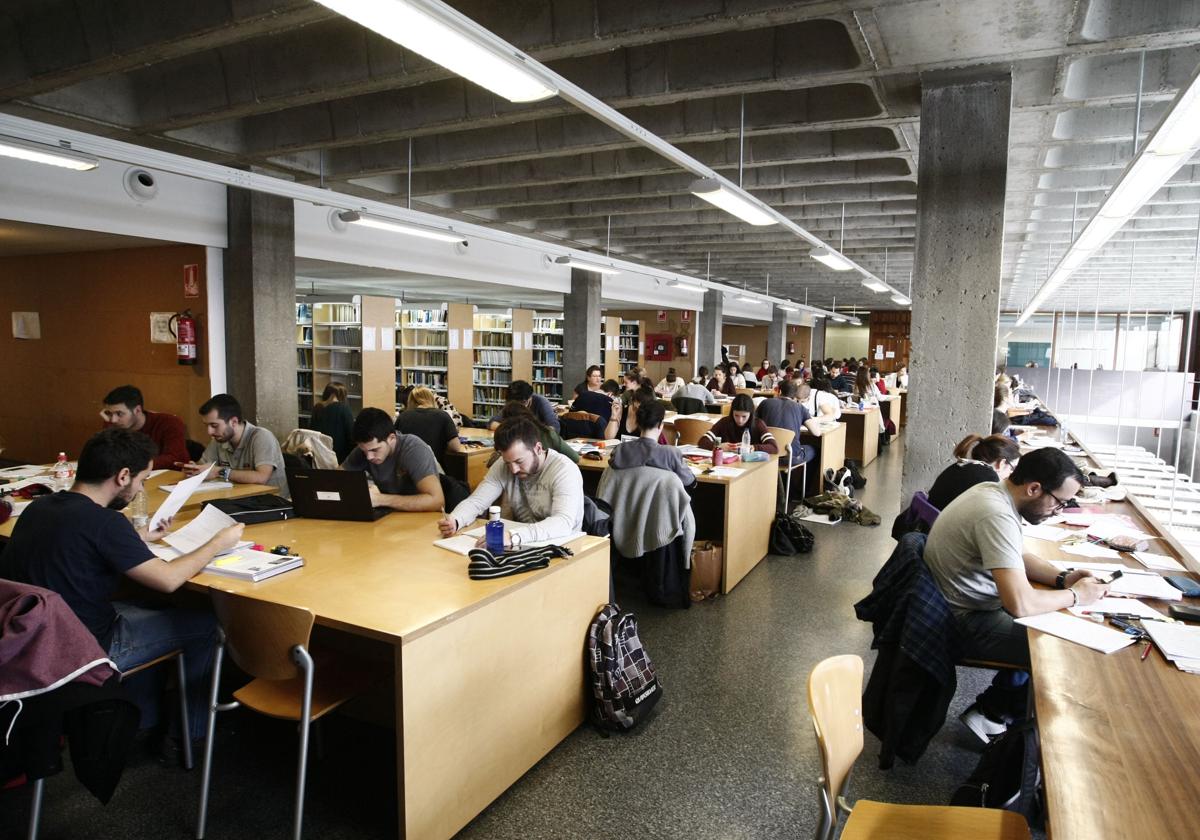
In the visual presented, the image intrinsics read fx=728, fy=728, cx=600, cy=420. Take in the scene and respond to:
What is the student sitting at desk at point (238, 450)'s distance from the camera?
4.33m

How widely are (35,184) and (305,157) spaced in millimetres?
2077

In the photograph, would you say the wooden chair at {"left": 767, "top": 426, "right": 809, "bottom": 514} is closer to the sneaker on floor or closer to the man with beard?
the sneaker on floor

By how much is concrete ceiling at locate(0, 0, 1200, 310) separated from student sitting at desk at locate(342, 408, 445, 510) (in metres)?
1.90

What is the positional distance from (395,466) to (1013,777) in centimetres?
301

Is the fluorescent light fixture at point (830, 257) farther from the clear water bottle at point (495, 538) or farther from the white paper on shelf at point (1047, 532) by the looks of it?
the clear water bottle at point (495, 538)

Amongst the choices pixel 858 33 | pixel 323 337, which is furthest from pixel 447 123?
pixel 323 337

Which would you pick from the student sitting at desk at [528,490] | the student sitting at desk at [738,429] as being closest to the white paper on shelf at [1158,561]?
the student sitting at desk at [528,490]

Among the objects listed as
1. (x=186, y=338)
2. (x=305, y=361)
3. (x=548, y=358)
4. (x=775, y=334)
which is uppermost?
(x=775, y=334)

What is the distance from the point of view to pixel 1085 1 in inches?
125

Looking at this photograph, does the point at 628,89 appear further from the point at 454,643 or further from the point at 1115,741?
the point at 1115,741

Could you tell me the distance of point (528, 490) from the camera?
11.3ft

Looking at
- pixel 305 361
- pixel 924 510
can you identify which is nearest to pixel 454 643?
pixel 924 510

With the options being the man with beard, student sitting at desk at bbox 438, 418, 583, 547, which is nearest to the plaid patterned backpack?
student sitting at desk at bbox 438, 418, 583, 547

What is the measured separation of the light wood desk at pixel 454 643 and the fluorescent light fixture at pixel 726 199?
7.53 ft
